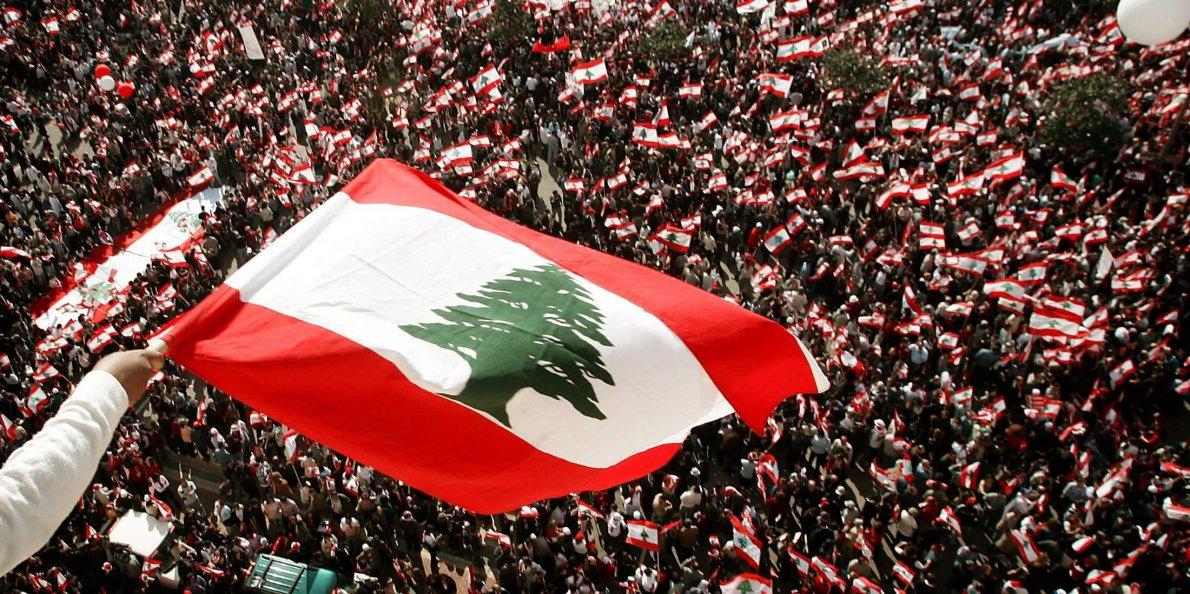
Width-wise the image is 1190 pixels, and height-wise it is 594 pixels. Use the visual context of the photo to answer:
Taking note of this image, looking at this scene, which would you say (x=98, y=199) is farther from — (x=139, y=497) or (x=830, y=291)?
(x=830, y=291)

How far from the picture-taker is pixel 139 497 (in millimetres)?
17969

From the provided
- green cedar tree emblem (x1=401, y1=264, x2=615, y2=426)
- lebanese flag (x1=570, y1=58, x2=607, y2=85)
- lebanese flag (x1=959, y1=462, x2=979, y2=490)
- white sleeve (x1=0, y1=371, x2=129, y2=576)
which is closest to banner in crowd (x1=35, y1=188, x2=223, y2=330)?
lebanese flag (x1=570, y1=58, x2=607, y2=85)

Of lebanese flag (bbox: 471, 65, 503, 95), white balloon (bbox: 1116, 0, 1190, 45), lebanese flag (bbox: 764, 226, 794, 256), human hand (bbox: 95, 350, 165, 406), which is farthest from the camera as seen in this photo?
lebanese flag (bbox: 471, 65, 503, 95)

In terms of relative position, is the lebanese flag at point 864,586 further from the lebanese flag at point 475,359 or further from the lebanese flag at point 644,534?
the lebanese flag at point 475,359

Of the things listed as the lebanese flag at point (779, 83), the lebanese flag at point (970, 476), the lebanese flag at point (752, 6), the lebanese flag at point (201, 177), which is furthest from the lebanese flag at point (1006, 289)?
the lebanese flag at point (201, 177)

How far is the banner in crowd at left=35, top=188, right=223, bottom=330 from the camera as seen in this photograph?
23688mm

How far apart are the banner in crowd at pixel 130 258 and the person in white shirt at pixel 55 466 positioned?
782 inches

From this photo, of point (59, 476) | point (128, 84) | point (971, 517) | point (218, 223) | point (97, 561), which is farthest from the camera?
point (128, 84)

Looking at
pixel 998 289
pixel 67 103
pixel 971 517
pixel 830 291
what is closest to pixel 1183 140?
pixel 998 289

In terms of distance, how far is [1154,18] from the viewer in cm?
1805

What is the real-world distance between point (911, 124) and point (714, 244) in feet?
18.8

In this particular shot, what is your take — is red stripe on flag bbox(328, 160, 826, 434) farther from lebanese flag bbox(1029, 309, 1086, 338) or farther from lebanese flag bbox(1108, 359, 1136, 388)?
lebanese flag bbox(1108, 359, 1136, 388)

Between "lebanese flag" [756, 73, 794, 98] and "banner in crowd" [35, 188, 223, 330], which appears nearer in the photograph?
"banner in crowd" [35, 188, 223, 330]

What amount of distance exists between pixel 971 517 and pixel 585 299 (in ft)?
32.3
